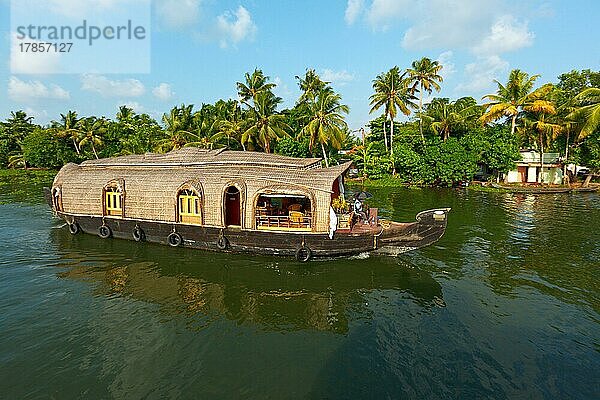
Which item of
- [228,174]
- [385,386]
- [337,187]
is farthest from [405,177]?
[385,386]

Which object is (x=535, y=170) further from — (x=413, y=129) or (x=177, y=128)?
(x=177, y=128)

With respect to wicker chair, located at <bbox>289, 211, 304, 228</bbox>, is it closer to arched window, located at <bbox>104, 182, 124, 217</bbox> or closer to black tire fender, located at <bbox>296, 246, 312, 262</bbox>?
black tire fender, located at <bbox>296, 246, 312, 262</bbox>

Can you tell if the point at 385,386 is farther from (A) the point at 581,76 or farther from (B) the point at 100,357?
(A) the point at 581,76

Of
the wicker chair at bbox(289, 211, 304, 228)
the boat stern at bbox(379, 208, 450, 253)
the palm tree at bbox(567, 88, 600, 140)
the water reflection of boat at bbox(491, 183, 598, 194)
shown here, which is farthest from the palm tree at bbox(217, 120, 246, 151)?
the palm tree at bbox(567, 88, 600, 140)

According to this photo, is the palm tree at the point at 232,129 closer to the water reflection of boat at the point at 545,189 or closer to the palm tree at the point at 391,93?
the palm tree at the point at 391,93

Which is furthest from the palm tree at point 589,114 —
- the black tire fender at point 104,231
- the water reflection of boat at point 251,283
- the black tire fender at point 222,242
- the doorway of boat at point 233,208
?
the black tire fender at point 104,231

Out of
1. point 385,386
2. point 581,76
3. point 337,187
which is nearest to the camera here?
point 385,386
